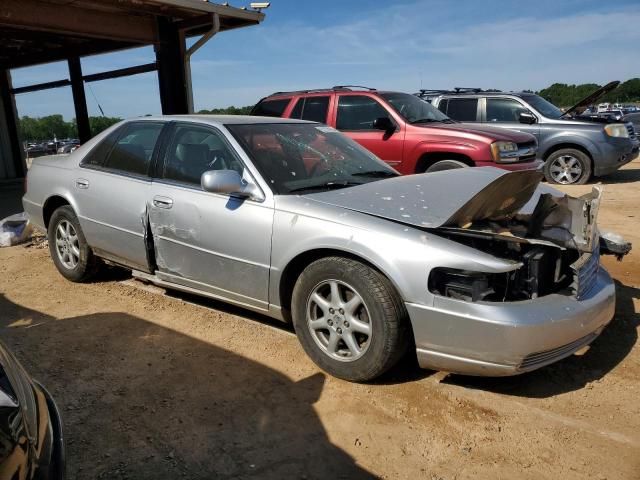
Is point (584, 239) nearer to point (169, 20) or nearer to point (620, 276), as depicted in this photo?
point (620, 276)

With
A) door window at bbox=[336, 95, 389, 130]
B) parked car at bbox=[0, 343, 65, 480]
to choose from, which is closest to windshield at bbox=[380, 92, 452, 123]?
door window at bbox=[336, 95, 389, 130]

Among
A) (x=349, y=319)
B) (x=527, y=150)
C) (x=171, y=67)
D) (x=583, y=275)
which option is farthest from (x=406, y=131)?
(x=349, y=319)

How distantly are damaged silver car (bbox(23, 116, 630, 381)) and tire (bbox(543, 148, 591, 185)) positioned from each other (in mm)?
7321

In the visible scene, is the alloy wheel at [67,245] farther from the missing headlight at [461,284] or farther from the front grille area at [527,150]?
the front grille area at [527,150]

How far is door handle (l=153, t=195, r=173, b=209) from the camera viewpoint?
3.85 metres

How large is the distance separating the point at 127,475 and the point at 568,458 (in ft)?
6.54

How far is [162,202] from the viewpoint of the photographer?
12.8 ft

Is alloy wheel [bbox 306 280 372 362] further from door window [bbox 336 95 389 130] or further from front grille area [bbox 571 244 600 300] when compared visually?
door window [bbox 336 95 389 130]

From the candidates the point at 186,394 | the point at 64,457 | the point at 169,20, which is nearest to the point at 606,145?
the point at 169,20

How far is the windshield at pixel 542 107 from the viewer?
10.7 metres

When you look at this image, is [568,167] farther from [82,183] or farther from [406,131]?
[82,183]

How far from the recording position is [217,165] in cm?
380

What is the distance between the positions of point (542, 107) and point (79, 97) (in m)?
10.1

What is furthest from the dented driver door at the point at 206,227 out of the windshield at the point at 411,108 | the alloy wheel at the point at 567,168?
the alloy wheel at the point at 567,168
